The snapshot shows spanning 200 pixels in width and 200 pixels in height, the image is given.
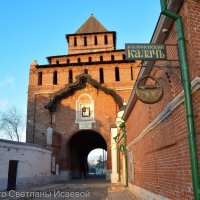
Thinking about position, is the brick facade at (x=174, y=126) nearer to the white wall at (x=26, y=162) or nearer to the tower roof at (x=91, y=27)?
the white wall at (x=26, y=162)

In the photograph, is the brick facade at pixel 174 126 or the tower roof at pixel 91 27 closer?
the brick facade at pixel 174 126

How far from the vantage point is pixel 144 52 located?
16.3 feet

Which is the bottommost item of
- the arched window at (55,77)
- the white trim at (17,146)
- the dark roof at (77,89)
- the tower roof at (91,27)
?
the white trim at (17,146)

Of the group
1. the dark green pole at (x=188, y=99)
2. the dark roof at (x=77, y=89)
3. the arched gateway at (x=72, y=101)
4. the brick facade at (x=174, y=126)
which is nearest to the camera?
the dark green pole at (x=188, y=99)

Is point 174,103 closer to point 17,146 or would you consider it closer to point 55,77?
point 17,146

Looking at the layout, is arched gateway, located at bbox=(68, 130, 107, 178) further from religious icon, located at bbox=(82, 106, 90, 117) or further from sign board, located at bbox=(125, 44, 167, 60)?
sign board, located at bbox=(125, 44, 167, 60)

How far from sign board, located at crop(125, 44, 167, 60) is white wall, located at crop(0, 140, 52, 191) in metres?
13.3

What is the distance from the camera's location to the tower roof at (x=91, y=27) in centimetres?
3716

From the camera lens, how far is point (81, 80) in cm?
2722

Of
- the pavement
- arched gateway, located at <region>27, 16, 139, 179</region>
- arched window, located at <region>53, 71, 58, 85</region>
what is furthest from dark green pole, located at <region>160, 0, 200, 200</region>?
arched window, located at <region>53, 71, 58, 85</region>

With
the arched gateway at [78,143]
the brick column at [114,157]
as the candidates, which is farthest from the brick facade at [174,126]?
the arched gateway at [78,143]

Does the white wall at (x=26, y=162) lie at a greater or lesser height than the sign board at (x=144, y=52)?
lesser

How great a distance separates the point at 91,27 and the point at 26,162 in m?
Answer: 25.0

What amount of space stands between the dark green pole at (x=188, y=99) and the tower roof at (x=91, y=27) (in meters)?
33.0
